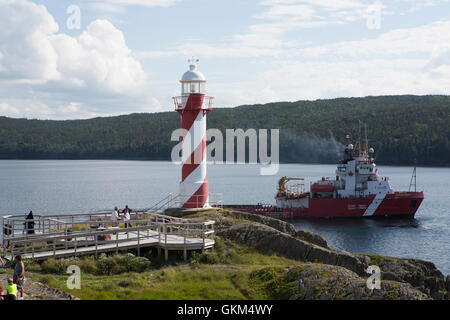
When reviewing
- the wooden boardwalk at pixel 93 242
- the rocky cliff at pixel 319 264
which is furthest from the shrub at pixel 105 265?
the rocky cliff at pixel 319 264

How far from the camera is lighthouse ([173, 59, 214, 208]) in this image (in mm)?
23594

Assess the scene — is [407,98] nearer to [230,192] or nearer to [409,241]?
[230,192]

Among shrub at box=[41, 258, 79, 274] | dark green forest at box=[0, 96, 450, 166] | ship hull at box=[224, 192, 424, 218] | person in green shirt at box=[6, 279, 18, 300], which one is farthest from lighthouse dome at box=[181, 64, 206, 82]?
dark green forest at box=[0, 96, 450, 166]

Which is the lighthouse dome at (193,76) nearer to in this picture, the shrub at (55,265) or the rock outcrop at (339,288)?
the shrub at (55,265)

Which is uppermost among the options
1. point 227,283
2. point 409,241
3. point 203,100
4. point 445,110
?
point 445,110

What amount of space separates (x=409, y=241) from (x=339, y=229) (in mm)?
7854

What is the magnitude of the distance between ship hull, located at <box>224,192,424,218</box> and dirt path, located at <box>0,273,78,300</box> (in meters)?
39.2

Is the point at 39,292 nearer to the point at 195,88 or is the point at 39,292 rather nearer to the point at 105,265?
the point at 105,265

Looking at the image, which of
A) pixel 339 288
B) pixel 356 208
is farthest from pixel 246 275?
pixel 356 208

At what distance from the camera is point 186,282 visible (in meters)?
14.3

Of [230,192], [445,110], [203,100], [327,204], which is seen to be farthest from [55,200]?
[445,110]

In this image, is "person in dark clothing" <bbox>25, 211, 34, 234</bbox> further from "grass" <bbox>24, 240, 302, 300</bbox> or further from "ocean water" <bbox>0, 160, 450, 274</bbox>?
"ocean water" <bbox>0, 160, 450, 274</bbox>

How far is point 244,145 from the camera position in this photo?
152625 mm

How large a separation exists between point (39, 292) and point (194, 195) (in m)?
12.0
